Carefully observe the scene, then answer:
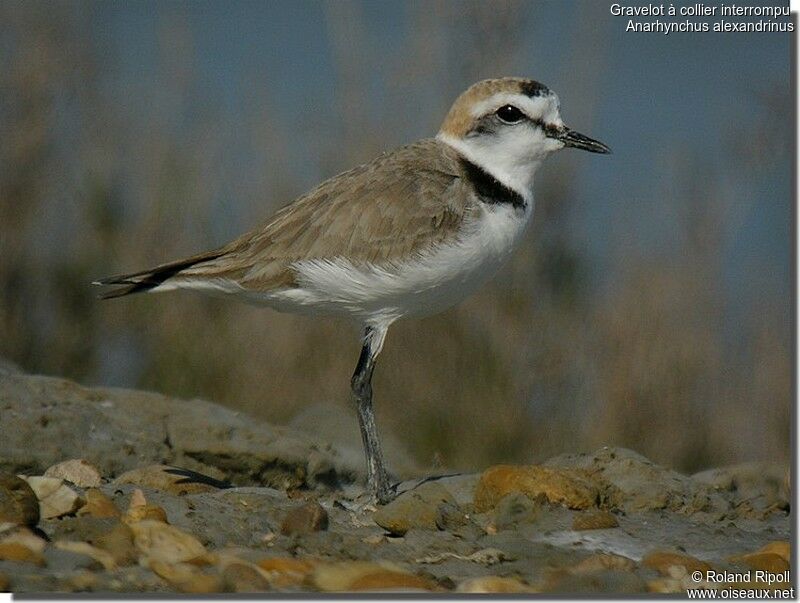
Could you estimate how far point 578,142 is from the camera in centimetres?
512

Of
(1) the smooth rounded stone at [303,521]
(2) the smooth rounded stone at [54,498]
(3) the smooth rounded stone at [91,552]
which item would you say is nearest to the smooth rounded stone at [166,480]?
(2) the smooth rounded stone at [54,498]

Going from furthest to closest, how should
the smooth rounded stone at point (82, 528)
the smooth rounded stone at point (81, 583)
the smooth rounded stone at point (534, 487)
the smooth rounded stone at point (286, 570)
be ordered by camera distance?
the smooth rounded stone at point (534, 487)
the smooth rounded stone at point (82, 528)
the smooth rounded stone at point (286, 570)
the smooth rounded stone at point (81, 583)

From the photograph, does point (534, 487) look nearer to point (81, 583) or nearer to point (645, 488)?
point (645, 488)

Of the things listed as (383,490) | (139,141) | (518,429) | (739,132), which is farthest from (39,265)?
(739,132)

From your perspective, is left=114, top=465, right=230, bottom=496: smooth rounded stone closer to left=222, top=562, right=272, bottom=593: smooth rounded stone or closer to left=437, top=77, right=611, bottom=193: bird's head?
left=222, top=562, right=272, bottom=593: smooth rounded stone

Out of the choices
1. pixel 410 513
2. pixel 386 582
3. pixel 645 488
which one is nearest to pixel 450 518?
pixel 410 513

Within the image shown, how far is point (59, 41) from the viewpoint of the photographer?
296 inches

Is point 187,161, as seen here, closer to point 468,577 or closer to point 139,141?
point 139,141

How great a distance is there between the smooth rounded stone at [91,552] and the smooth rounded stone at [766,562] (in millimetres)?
1975

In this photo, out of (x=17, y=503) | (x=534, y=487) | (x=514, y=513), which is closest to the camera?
(x=17, y=503)

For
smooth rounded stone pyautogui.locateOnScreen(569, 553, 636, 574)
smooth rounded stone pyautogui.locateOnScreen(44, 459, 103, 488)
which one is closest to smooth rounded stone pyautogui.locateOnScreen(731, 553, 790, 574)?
smooth rounded stone pyautogui.locateOnScreen(569, 553, 636, 574)

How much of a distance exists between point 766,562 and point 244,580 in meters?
1.70

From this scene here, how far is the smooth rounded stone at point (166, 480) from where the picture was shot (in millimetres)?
4520

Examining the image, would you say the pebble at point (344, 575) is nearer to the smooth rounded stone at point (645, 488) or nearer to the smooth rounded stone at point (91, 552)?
the smooth rounded stone at point (91, 552)
